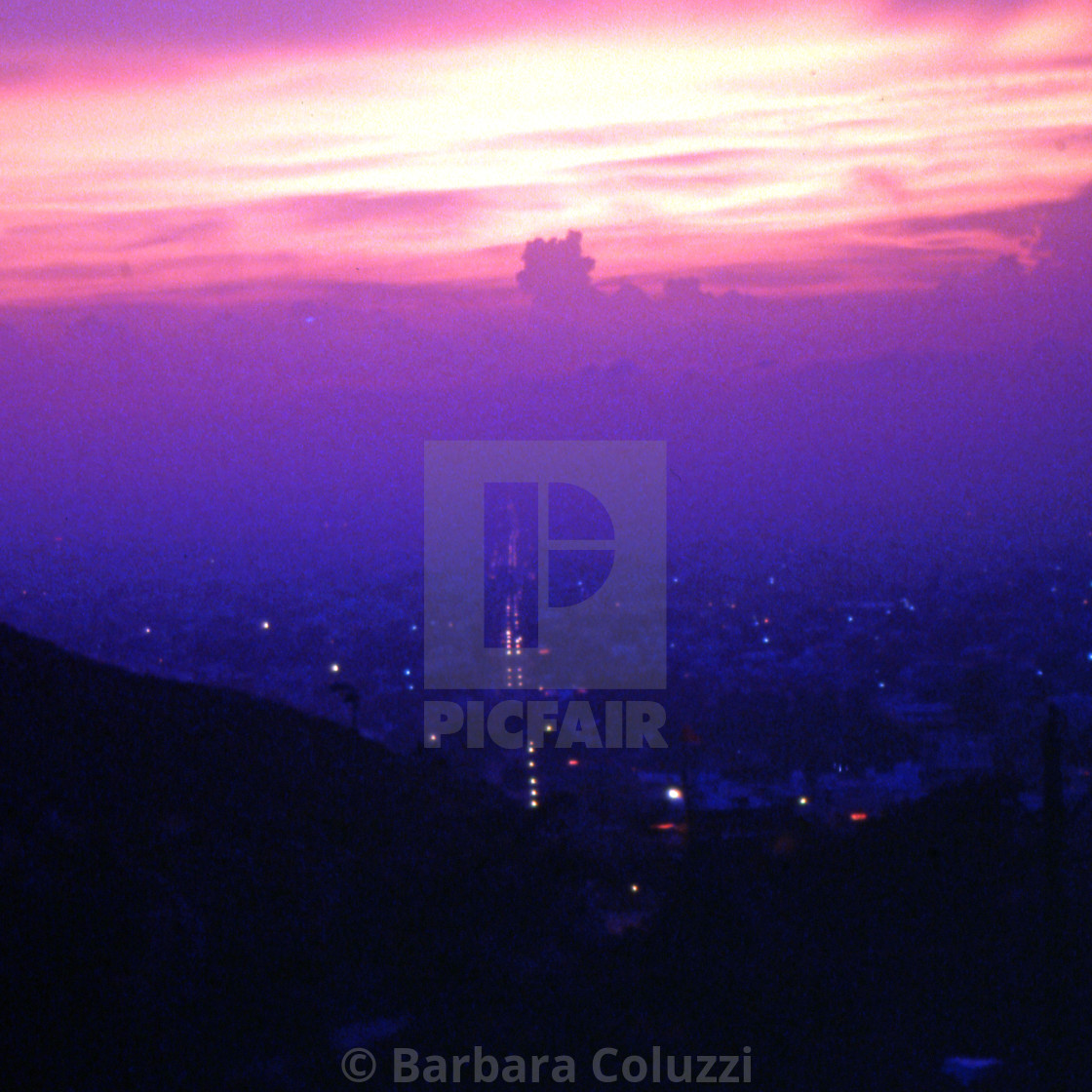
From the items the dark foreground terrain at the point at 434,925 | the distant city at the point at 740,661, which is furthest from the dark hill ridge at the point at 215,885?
the distant city at the point at 740,661

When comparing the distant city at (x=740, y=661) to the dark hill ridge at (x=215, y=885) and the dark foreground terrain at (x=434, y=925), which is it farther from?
the dark hill ridge at (x=215, y=885)

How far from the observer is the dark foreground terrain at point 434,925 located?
6918 millimetres

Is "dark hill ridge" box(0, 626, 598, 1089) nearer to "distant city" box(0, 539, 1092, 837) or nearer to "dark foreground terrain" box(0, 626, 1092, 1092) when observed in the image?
"dark foreground terrain" box(0, 626, 1092, 1092)

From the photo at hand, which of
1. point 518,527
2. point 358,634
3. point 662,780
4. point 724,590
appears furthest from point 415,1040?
point 724,590

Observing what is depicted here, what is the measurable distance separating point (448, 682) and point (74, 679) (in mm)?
7040

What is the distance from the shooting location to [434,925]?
8281 millimetres

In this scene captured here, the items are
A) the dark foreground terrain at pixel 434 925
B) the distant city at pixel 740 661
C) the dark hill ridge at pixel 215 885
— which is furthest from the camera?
the distant city at pixel 740 661

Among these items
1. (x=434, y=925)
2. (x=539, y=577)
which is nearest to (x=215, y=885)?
(x=434, y=925)

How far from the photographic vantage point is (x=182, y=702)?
10.9 m

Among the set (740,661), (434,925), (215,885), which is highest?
(740,661)

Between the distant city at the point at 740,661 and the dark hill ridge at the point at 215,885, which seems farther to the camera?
the distant city at the point at 740,661

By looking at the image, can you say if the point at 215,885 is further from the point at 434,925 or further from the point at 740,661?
the point at 740,661

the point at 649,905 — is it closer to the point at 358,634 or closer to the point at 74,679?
the point at 74,679

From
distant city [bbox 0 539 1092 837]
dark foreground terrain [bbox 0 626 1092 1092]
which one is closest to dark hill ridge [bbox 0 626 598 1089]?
dark foreground terrain [bbox 0 626 1092 1092]
